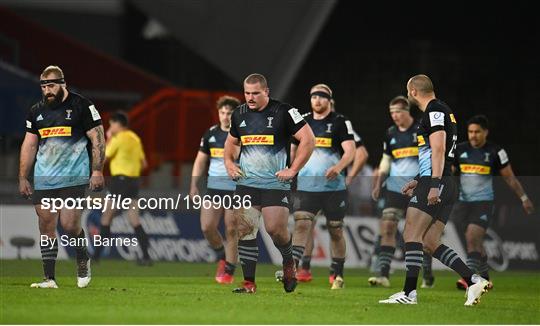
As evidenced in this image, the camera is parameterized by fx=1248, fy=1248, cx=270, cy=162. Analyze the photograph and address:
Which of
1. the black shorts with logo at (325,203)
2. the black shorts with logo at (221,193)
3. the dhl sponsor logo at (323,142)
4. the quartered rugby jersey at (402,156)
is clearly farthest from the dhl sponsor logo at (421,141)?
the black shorts with logo at (221,193)

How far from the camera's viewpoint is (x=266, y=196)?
1320 cm

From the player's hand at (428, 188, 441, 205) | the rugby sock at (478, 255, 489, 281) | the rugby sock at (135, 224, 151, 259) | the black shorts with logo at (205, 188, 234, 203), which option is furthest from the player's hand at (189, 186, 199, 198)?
the player's hand at (428, 188, 441, 205)

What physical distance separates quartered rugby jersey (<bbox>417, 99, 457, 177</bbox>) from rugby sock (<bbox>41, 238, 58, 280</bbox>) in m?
3.99

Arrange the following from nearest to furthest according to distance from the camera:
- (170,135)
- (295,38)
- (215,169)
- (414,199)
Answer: (414,199)
(215,169)
(170,135)
(295,38)

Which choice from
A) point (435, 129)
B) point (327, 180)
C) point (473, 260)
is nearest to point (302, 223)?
point (327, 180)

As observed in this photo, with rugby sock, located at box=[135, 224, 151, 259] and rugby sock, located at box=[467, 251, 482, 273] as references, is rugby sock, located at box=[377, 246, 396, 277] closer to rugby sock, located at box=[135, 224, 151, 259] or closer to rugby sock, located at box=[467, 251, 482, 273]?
Answer: rugby sock, located at box=[467, 251, 482, 273]

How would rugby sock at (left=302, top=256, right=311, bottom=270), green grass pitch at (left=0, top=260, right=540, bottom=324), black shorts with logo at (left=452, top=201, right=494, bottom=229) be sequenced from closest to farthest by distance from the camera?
green grass pitch at (left=0, top=260, right=540, bottom=324) < black shorts with logo at (left=452, top=201, right=494, bottom=229) < rugby sock at (left=302, top=256, right=311, bottom=270)

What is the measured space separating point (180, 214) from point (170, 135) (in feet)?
11.7

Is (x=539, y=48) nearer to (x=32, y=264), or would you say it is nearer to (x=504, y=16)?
(x=504, y=16)

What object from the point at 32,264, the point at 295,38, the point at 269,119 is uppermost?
the point at 295,38

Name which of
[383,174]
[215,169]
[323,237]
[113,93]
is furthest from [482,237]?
[113,93]

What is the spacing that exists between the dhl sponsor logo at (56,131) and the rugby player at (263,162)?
173 centimetres

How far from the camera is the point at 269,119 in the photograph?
43.3 feet

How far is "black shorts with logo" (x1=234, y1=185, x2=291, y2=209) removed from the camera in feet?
43.3
